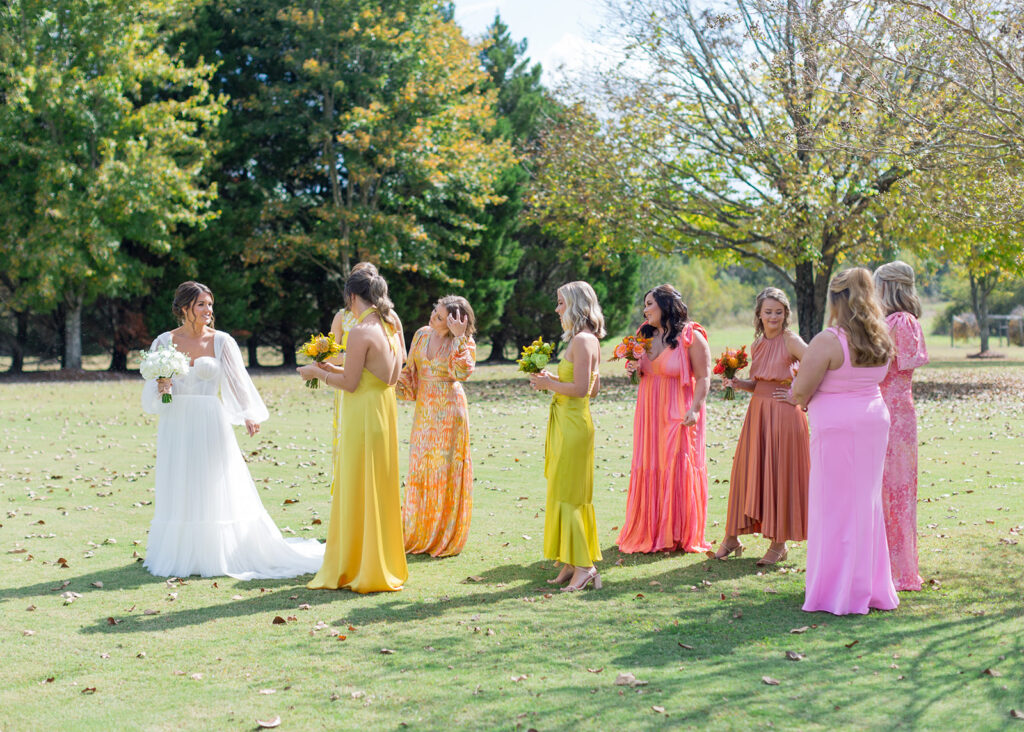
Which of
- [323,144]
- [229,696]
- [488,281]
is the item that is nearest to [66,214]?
[323,144]

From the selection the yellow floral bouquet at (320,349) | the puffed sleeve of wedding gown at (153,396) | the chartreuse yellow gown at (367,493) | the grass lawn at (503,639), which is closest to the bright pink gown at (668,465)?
the grass lawn at (503,639)

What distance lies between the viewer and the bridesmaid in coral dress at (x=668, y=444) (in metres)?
8.69

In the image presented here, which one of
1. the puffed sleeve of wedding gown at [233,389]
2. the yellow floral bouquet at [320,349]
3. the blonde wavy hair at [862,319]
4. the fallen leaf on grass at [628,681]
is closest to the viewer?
the fallen leaf on grass at [628,681]

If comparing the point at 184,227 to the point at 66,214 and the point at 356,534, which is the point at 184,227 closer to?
the point at 66,214

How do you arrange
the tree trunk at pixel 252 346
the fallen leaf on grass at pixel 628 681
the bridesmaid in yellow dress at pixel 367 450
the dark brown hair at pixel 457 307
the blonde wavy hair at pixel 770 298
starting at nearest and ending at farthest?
the fallen leaf on grass at pixel 628 681 → the bridesmaid in yellow dress at pixel 367 450 → the blonde wavy hair at pixel 770 298 → the dark brown hair at pixel 457 307 → the tree trunk at pixel 252 346

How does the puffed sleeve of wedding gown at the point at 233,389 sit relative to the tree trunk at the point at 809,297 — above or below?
below

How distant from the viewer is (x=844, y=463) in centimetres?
678

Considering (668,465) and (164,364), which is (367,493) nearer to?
(164,364)

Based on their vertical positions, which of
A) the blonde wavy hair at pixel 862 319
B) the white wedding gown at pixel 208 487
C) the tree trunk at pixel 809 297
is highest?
the tree trunk at pixel 809 297

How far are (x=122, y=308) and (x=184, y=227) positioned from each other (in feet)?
12.2

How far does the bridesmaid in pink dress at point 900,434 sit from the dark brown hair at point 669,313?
5.79 ft

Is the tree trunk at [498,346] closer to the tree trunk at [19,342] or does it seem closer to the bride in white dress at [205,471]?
the tree trunk at [19,342]

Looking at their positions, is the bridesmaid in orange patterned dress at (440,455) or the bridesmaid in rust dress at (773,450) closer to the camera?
the bridesmaid in rust dress at (773,450)

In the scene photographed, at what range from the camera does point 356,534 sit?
24.8 ft
